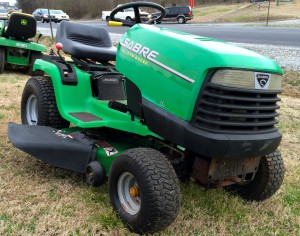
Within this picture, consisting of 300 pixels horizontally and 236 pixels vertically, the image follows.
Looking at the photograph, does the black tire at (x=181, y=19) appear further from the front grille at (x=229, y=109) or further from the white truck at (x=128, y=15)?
the front grille at (x=229, y=109)

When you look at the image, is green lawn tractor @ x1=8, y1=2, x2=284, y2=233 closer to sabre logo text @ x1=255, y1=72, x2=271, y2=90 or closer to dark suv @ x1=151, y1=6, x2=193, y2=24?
sabre logo text @ x1=255, y1=72, x2=271, y2=90

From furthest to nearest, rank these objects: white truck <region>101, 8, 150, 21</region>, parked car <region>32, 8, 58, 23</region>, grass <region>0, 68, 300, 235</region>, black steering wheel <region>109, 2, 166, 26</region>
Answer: parked car <region>32, 8, 58, 23</region>, white truck <region>101, 8, 150, 21</region>, black steering wheel <region>109, 2, 166, 26</region>, grass <region>0, 68, 300, 235</region>

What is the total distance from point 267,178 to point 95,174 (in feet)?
4.04

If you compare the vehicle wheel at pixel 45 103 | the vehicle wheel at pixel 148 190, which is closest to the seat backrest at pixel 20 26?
the vehicle wheel at pixel 45 103

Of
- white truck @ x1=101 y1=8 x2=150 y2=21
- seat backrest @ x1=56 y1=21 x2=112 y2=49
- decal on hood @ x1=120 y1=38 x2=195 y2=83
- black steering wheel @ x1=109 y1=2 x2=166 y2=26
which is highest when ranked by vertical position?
black steering wheel @ x1=109 y1=2 x2=166 y2=26

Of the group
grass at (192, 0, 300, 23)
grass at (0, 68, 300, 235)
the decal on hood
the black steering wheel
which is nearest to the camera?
the decal on hood

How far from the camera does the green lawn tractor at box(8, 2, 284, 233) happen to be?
7.63 feet

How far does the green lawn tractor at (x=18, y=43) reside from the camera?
7941 millimetres

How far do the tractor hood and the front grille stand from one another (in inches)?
2.7

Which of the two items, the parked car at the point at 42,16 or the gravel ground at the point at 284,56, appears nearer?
the gravel ground at the point at 284,56

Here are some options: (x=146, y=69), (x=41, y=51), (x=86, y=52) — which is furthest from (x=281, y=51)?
(x=146, y=69)

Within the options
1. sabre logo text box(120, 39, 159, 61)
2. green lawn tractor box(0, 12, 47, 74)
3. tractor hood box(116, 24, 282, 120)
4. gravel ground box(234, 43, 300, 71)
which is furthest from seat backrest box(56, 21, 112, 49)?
gravel ground box(234, 43, 300, 71)

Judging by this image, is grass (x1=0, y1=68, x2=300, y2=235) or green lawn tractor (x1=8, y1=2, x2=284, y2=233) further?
grass (x1=0, y1=68, x2=300, y2=235)

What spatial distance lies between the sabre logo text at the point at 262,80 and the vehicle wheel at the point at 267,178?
0.75 meters
